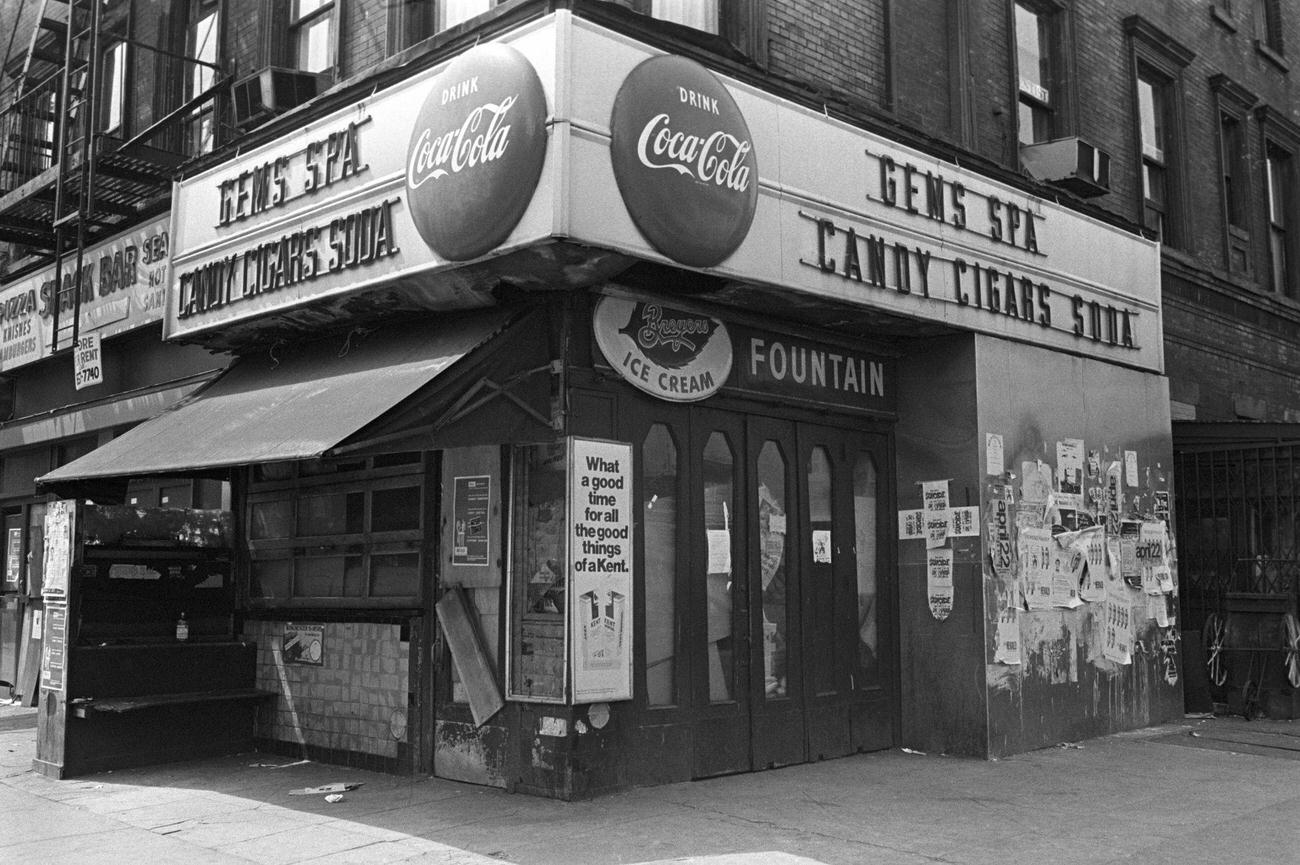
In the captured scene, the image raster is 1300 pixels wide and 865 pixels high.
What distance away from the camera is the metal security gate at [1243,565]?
1246 cm

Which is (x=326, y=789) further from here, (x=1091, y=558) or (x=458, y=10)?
(x=1091, y=558)

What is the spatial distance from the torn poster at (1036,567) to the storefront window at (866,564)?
50.3 inches

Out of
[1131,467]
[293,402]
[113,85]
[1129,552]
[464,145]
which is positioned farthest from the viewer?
[113,85]

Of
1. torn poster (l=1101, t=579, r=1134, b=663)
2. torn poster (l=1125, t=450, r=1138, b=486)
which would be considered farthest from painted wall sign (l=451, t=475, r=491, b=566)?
torn poster (l=1125, t=450, r=1138, b=486)

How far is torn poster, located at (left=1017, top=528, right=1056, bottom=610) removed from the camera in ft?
34.1

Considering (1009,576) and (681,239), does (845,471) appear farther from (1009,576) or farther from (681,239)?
(681,239)

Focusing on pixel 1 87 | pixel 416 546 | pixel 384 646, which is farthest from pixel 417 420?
pixel 1 87

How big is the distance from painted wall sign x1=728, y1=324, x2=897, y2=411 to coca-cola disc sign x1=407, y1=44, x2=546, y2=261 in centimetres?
238

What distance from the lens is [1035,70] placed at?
13.7 metres

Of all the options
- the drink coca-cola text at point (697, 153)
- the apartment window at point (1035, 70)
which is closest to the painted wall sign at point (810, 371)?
the drink coca-cola text at point (697, 153)

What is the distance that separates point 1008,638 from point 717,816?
3.76 m

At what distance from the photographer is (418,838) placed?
22.5 ft

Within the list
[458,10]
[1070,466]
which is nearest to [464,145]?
[458,10]

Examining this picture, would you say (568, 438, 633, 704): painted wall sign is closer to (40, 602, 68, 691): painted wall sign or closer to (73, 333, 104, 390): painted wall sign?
(40, 602, 68, 691): painted wall sign
